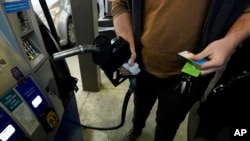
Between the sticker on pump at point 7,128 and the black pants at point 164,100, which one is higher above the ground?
the sticker on pump at point 7,128


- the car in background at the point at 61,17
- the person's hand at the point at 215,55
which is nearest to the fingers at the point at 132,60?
the person's hand at the point at 215,55

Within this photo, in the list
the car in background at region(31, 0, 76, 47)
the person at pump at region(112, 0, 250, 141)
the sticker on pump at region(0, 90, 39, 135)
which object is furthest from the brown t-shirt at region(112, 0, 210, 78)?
the car in background at region(31, 0, 76, 47)

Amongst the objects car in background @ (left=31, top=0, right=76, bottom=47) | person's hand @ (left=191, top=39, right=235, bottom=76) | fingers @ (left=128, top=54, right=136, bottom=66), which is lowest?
car in background @ (left=31, top=0, right=76, bottom=47)

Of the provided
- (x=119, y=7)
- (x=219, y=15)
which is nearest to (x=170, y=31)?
(x=219, y=15)

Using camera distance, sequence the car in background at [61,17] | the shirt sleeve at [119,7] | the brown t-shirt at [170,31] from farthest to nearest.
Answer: the car in background at [61,17]
the shirt sleeve at [119,7]
the brown t-shirt at [170,31]

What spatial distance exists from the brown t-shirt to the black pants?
2.8 inches

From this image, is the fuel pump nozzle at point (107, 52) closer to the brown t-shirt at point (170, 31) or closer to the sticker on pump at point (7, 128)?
the brown t-shirt at point (170, 31)

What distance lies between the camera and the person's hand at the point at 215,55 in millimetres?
646

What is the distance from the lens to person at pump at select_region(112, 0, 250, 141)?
2.27 ft

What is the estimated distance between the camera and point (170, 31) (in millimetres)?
804

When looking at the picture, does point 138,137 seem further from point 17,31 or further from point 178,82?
point 17,31

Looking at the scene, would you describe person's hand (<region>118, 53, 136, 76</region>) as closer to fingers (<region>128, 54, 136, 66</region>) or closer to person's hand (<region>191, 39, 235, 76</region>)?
fingers (<region>128, 54, 136, 66</region>)

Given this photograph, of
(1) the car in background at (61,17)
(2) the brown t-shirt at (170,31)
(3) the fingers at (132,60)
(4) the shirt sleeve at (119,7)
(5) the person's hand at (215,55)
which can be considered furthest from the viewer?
(1) the car in background at (61,17)

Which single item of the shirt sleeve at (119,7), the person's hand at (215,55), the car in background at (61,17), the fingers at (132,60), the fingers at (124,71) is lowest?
the car in background at (61,17)
